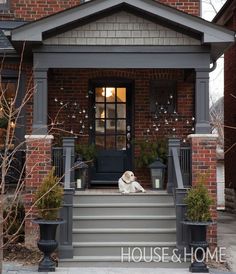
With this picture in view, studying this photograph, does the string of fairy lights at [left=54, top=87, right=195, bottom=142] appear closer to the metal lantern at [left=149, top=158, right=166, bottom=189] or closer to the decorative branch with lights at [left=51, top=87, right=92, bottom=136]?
the decorative branch with lights at [left=51, top=87, right=92, bottom=136]

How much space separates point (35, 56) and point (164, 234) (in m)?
3.92

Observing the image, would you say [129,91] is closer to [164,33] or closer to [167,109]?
[167,109]

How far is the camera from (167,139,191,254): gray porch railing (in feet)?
29.3

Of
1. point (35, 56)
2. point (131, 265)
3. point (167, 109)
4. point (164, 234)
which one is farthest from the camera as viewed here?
point (167, 109)

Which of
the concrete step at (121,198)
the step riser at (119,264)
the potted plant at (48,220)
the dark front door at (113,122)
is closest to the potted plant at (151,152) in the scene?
the dark front door at (113,122)

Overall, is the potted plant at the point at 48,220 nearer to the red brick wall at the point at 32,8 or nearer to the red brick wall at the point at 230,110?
the red brick wall at the point at 32,8

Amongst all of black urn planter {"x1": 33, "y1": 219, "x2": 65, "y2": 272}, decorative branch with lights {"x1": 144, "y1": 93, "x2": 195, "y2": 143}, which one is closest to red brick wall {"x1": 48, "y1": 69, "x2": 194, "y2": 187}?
decorative branch with lights {"x1": 144, "y1": 93, "x2": 195, "y2": 143}

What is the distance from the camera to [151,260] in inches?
345

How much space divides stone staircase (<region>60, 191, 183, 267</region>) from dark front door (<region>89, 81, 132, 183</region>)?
7.62 ft

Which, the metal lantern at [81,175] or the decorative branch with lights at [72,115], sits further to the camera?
the decorative branch with lights at [72,115]

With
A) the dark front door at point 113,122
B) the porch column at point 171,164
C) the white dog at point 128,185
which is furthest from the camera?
the dark front door at point 113,122

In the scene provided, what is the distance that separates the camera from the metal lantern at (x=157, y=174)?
11070 millimetres

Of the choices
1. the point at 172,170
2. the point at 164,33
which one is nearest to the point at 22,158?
the point at 172,170

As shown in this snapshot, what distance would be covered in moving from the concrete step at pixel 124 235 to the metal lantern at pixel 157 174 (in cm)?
189
